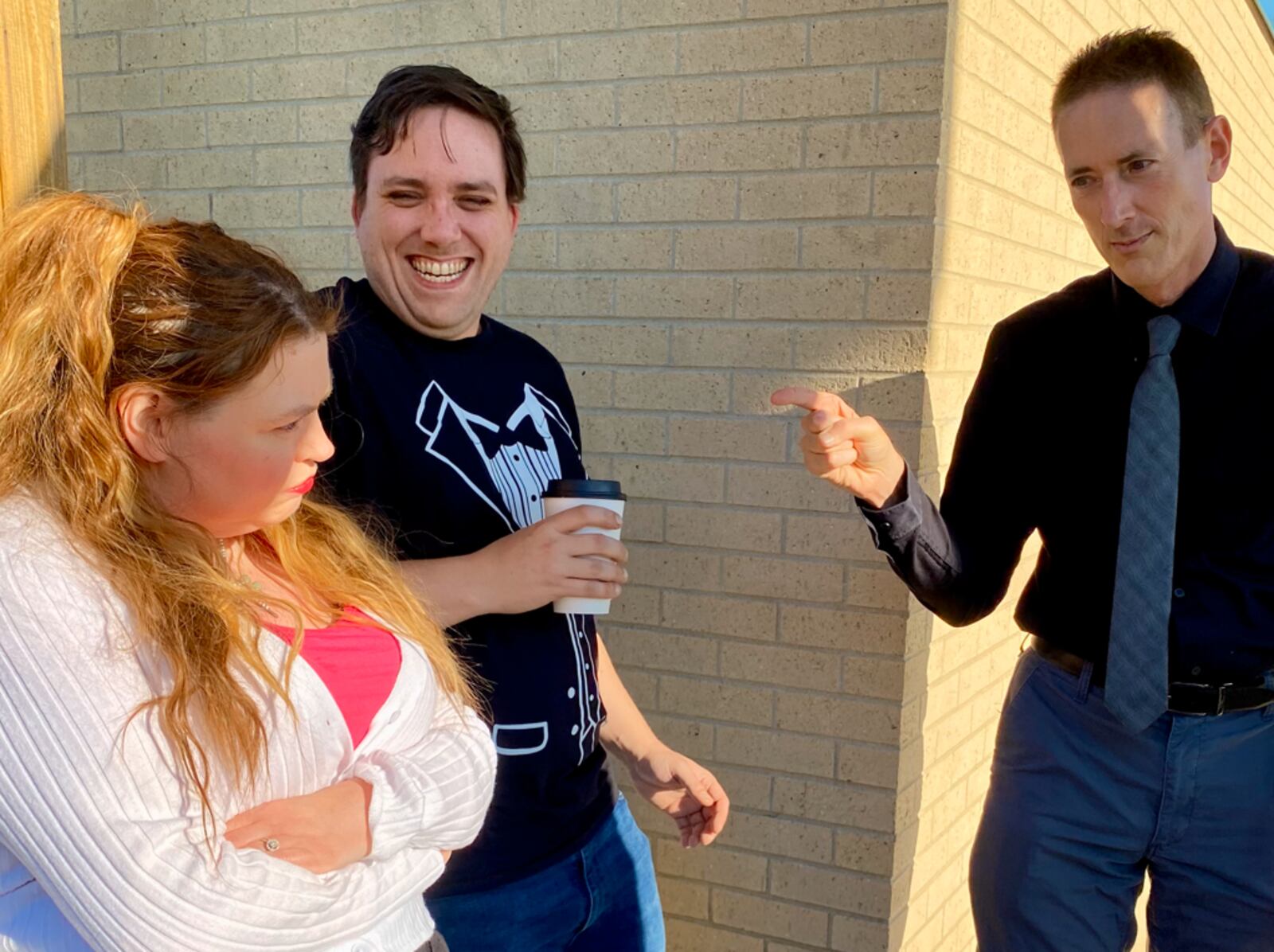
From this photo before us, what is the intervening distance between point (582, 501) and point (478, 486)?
181 millimetres

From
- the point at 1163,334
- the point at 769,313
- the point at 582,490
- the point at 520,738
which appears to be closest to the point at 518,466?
the point at 582,490

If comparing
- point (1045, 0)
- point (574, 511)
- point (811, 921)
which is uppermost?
point (1045, 0)

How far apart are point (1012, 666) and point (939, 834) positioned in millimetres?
773

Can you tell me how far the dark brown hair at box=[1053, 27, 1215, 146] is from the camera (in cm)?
221

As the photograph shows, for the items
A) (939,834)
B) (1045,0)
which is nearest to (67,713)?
(939,834)

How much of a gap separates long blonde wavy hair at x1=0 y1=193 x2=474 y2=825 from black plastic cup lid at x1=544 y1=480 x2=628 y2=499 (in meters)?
0.54

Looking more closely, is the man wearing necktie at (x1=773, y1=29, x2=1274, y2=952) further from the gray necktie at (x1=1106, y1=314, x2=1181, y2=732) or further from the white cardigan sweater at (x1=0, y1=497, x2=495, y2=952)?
the white cardigan sweater at (x1=0, y1=497, x2=495, y2=952)

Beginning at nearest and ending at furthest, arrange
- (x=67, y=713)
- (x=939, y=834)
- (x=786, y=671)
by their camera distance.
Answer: (x=67, y=713), (x=786, y=671), (x=939, y=834)

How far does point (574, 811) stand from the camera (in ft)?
6.33

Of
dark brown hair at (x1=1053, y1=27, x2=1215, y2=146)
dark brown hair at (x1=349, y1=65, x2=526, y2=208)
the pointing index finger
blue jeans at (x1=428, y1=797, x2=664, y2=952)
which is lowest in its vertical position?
blue jeans at (x1=428, y1=797, x2=664, y2=952)

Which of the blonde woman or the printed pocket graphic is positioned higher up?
the blonde woman

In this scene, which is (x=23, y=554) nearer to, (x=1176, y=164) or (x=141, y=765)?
(x=141, y=765)

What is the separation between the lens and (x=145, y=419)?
1.27 m

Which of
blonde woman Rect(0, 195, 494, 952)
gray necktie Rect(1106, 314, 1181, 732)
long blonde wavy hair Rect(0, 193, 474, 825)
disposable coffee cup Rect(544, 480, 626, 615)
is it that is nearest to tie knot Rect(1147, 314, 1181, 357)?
gray necktie Rect(1106, 314, 1181, 732)
